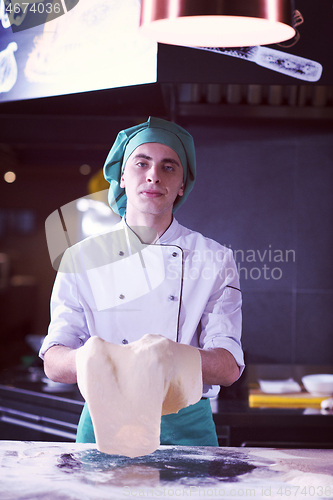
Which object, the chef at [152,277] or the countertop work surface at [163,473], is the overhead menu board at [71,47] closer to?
the chef at [152,277]

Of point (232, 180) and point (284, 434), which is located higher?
point (232, 180)

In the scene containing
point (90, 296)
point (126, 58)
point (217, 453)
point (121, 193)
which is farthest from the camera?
point (126, 58)

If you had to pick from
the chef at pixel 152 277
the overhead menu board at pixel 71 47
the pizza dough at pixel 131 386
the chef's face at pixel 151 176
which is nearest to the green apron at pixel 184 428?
the chef at pixel 152 277

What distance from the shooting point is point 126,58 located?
67.4 inches

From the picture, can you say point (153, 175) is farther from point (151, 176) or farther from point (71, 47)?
point (71, 47)

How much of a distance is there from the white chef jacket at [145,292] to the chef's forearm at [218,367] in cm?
7

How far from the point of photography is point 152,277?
141cm

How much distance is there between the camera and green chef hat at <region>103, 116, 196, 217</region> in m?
1.40

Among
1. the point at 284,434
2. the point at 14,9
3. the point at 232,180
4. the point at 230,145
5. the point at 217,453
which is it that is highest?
the point at 14,9

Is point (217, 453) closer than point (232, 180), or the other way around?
point (217, 453)

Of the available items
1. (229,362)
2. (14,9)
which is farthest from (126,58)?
(229,362)

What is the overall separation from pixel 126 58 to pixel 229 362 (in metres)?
1.11

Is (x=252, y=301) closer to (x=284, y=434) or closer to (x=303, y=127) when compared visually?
(x=284, y=434)

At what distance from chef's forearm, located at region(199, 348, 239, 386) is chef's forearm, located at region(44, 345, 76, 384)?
30cm
